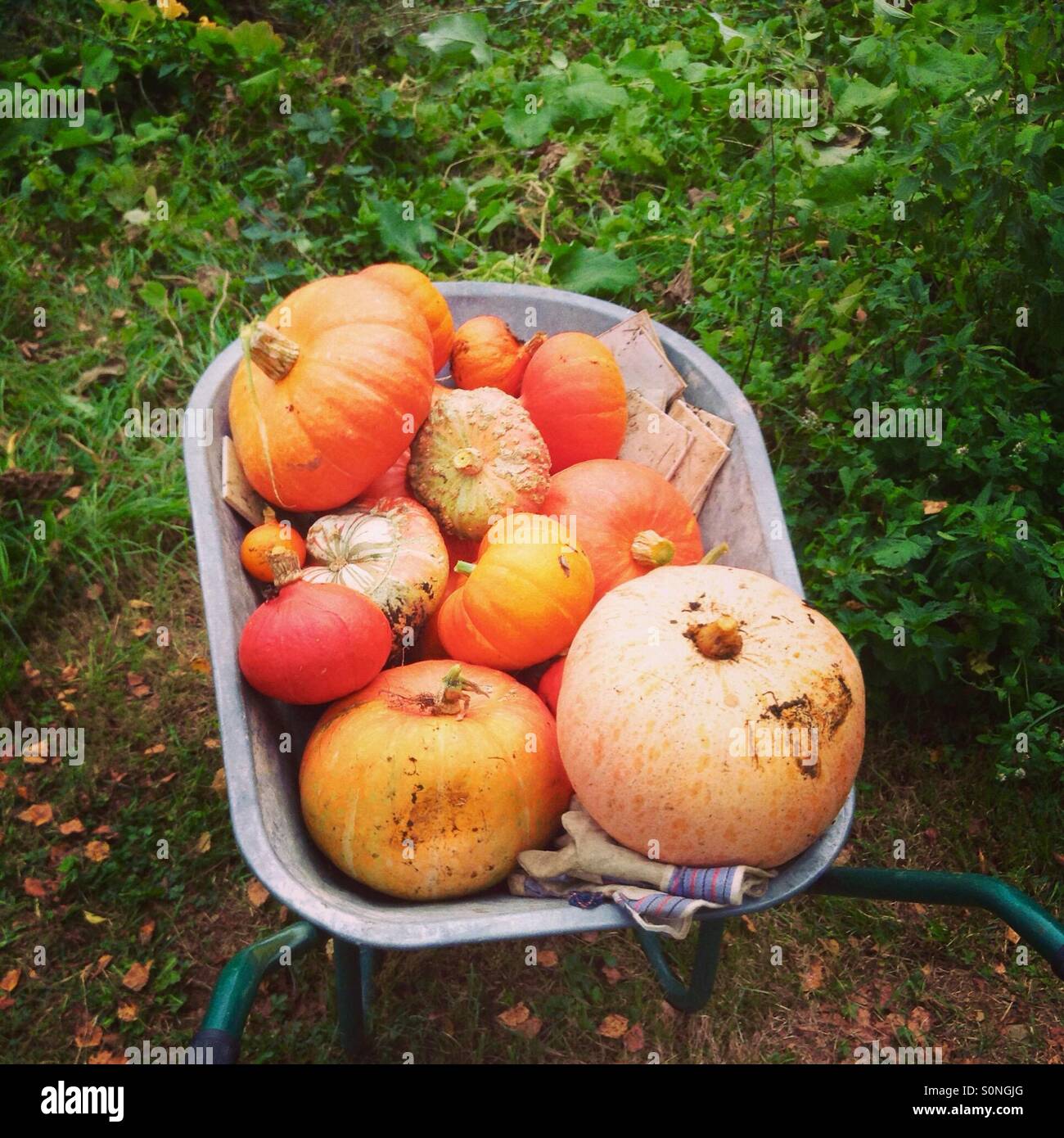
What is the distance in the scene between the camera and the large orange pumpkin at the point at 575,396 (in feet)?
7.48

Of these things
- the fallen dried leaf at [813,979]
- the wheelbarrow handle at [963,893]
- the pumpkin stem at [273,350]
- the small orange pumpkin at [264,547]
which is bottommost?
the fallen dried leaf at [813,979]

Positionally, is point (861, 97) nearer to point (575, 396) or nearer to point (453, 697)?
point (575, 396)

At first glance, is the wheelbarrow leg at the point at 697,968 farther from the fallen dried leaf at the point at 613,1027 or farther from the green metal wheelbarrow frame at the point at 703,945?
the fallen dried leaf at the point at 613,1027

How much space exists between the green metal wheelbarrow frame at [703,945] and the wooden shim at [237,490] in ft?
2.66

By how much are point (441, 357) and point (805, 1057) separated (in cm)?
193

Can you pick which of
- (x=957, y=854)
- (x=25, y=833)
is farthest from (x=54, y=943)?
(x=957, y=854)

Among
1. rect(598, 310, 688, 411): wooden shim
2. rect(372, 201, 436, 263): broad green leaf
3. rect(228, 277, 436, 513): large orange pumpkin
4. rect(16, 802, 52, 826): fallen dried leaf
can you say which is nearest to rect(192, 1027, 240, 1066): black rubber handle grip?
rect(228, 277, 436, 513): large orange pumpkin

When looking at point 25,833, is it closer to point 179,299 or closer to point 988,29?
point 179,299

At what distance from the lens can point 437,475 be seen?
2.20 meters

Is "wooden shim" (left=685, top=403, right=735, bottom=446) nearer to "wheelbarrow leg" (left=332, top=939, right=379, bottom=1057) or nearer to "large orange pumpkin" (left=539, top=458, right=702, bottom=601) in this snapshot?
"large orange pumpkin" (left=539, top=458, right=702, bottom=601)

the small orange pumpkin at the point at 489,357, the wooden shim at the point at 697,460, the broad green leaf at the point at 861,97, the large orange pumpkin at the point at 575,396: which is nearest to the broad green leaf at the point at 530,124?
the broad green leaf at the point at 861,97

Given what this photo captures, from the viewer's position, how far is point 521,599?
1.94 meters

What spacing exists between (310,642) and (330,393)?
1.72 ft

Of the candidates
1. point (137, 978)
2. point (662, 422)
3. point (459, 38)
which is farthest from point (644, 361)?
point (459, 38)
